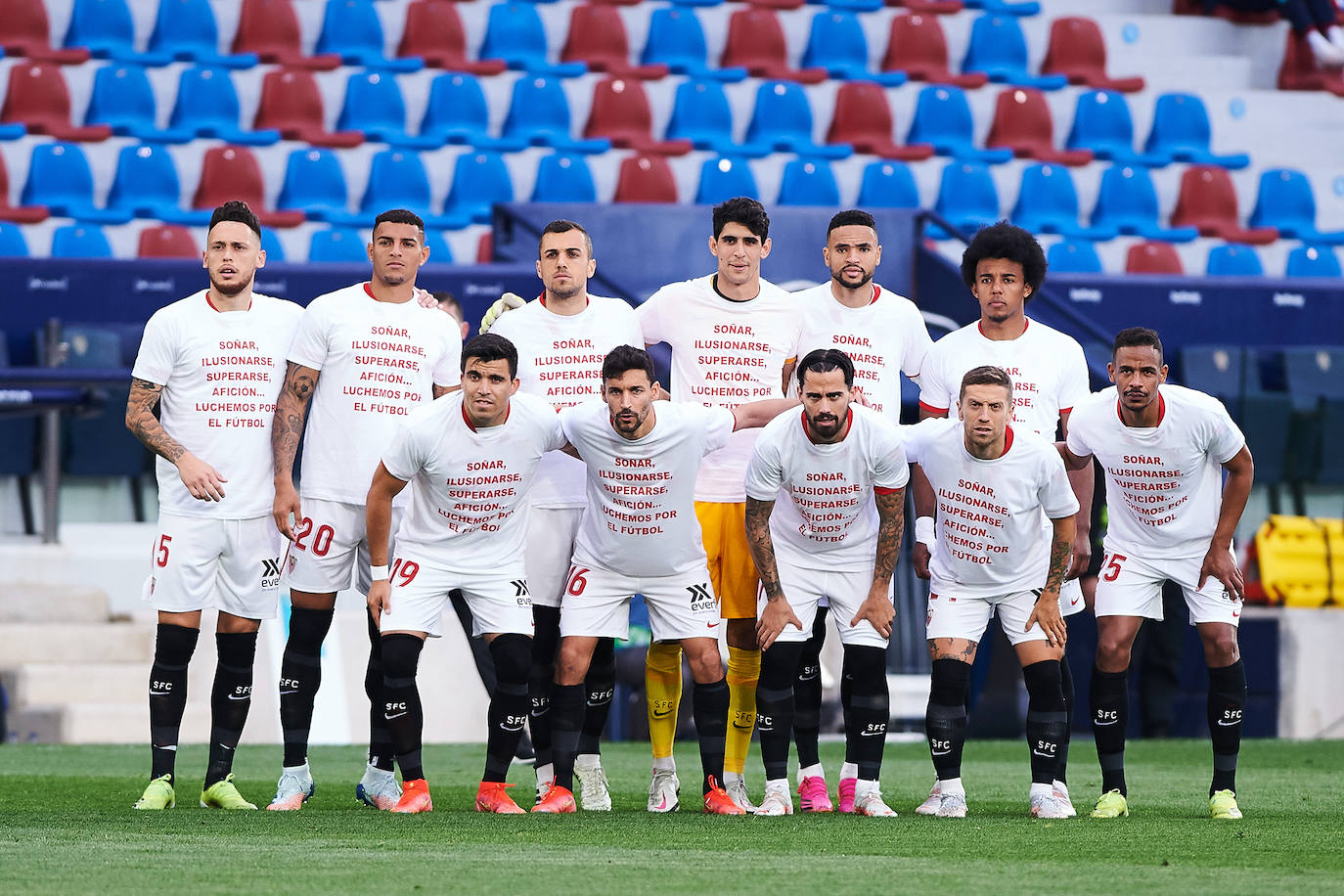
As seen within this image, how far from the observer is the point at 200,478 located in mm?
6684

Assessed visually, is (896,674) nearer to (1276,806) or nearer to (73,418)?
(1276,806)

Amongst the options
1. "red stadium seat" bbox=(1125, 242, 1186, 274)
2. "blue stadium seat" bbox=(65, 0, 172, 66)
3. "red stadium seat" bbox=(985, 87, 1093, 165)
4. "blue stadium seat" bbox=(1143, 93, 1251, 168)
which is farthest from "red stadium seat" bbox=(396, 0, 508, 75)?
"blue stadium seat" bbox=(1143, 93, 1251, 168)

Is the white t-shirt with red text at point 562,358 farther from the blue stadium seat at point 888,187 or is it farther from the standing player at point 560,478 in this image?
the blue stadium seat at point 888,187

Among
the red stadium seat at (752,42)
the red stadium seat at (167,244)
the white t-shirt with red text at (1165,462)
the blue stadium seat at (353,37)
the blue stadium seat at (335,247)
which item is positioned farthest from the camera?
the red stadium seat at (752,42)

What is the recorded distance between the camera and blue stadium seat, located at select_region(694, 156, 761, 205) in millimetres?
15508

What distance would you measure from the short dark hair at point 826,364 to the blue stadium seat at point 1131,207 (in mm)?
11160

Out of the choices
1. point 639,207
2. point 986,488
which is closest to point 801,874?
point 986,488

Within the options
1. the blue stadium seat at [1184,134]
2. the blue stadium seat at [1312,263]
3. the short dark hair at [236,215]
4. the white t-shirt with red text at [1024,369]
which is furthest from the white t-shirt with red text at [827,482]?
the blue stadium seat at [1184,134]

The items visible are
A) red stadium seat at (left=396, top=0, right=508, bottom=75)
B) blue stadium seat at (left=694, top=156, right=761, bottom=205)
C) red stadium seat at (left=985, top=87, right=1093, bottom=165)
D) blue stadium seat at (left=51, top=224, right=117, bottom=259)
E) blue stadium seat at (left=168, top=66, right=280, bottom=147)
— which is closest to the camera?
blue stadium seat at (left=51, top=224, right=117, bottom=259)

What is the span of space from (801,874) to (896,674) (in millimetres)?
6710

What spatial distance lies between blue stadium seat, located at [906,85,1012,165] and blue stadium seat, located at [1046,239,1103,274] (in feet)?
4.67

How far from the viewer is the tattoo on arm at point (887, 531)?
6781 mm

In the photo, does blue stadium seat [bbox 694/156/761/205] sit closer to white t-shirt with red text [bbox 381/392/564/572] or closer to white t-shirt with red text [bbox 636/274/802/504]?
white t-shirt with red text [bbox 636/274/802/504]

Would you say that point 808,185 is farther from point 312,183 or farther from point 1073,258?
point 312,183
